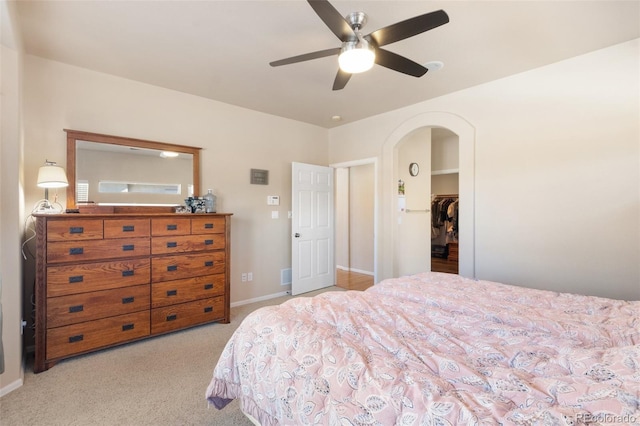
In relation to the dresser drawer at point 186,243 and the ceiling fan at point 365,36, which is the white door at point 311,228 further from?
the ceiling fan at point 365,36

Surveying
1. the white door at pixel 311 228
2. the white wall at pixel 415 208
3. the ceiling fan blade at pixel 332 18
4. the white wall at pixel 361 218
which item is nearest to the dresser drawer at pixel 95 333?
the white door at pixel 311 228

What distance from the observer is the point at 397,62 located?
7.08 feet

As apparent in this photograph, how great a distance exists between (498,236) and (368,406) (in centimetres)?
292

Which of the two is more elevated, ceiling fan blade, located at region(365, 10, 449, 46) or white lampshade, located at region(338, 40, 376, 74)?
ceiling fan blade, located at region(365, 10, 449, 46)

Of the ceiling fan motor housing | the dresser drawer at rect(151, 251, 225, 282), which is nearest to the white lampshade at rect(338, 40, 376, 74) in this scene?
the ceiling fan motor housing

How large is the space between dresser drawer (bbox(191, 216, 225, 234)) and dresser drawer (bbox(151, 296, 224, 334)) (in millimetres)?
756

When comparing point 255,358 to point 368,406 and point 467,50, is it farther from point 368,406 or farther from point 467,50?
point 467,50

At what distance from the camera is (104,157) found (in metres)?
3.07

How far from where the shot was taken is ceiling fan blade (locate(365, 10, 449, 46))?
1646 mm

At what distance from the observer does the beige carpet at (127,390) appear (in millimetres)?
1837

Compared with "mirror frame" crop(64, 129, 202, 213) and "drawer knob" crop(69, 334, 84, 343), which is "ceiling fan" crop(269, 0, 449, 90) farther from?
"drawer knob" crop(69, 334, 84, 343)

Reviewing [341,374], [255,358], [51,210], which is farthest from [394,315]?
[51,210]

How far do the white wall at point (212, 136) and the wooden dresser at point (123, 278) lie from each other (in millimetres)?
657

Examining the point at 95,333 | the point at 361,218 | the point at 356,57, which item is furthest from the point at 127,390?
the point at 361,218
